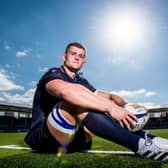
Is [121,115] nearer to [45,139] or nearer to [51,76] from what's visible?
[51,76]

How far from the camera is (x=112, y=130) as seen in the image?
2121mm

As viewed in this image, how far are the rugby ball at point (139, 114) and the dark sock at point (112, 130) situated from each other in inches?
7.4

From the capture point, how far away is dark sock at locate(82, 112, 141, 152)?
2119 mm

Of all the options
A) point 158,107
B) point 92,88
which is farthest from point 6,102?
point 92,88

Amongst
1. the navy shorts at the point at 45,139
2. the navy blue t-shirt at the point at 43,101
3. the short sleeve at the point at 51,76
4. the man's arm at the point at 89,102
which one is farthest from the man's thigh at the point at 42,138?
the man's arm at the point at 89,102

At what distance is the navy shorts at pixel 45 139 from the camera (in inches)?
96.8

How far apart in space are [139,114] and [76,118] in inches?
26.5

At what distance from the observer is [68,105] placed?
7.22ft

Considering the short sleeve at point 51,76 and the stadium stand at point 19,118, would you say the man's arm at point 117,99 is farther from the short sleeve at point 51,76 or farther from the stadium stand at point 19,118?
the stadium stand at point 19,118

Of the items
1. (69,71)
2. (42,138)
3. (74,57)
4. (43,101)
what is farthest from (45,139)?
(74,57)

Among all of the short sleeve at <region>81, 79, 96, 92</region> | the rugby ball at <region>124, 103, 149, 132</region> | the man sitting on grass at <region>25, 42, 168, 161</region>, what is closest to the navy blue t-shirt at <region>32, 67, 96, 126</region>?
the man sitting on grass at <region>25, 42, 168, 161</region>

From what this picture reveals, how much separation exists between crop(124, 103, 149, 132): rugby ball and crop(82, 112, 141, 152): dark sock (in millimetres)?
188

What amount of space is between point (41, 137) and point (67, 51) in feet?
3.26

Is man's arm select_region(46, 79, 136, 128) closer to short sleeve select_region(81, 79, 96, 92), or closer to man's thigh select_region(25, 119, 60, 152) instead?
man's thigh select_region(25, 119, 60, 152)
